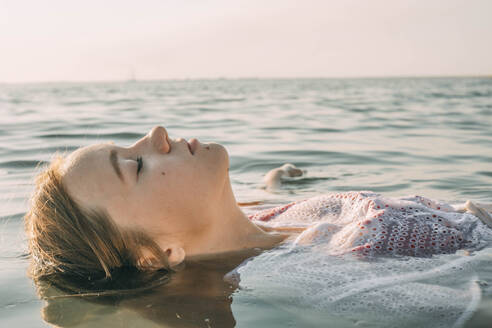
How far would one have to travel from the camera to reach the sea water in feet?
7.53

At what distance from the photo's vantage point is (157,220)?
9.14 ft

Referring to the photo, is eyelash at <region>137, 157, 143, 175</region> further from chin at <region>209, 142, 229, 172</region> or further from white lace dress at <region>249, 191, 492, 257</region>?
white lace dress at <region>249, 191, 492, 257</region>

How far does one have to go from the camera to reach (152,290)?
109 inches

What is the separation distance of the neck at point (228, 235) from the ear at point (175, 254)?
0.05m

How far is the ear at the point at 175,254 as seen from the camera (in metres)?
2.98

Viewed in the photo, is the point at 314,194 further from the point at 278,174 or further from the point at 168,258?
the point at 168,258

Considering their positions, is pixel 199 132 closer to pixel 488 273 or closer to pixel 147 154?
pixel 147 154

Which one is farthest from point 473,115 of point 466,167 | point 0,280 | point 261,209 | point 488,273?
point 0,280

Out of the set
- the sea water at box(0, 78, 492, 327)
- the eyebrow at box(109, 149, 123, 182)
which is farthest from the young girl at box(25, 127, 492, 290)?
the sea water at box(0, 78, 492, 327)

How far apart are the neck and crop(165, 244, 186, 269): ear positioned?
54 millimetres

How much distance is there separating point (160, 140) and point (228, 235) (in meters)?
0.80

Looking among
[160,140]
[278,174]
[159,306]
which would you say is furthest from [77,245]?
[278,174]

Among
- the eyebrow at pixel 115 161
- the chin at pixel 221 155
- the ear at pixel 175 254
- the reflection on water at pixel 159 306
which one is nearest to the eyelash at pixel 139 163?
the eyebrow at pixel 115 161

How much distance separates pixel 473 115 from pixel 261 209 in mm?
10676
